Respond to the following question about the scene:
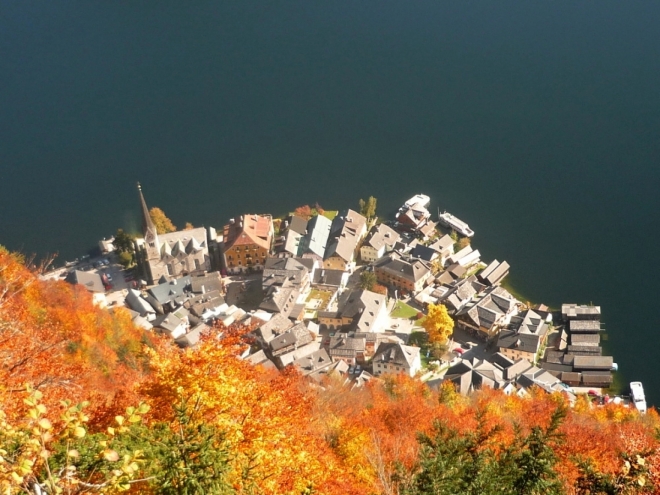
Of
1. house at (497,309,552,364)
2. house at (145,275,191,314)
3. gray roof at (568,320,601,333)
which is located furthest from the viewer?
house at (145,275,191,314)

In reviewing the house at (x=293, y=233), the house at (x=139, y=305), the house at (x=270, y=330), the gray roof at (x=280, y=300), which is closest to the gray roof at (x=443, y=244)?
the house at (x=293, y=233)

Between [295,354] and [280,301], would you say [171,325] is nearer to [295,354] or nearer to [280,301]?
[280,301]

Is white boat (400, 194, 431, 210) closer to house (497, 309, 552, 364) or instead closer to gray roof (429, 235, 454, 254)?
gray roof (429, 235, 454, 254)

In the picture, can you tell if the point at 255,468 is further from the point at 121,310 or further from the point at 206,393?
the point at 121,310

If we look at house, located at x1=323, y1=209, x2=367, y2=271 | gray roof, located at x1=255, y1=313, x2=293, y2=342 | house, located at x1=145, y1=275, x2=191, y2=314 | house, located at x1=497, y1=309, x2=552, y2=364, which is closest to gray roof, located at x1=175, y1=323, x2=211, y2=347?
house, located at x1=145, y1=275, x2=191, y2=314

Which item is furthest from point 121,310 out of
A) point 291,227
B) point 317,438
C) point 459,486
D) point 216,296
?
point 459,486
